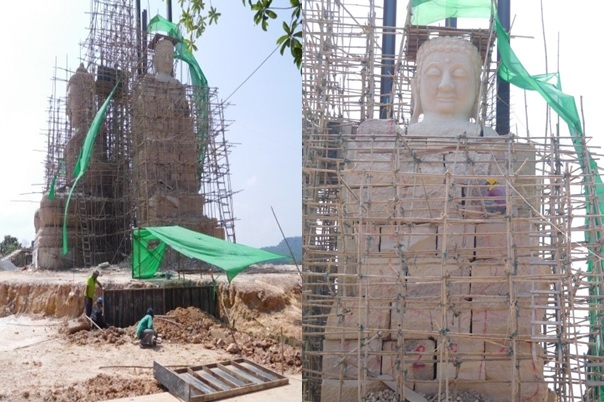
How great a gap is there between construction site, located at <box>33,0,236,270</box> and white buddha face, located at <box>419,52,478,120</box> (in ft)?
17.6

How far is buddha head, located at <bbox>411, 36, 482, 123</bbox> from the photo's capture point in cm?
480

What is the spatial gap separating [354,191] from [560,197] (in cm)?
159

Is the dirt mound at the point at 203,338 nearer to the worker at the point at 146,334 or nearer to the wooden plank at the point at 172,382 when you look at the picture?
the worker at the point at 146,334

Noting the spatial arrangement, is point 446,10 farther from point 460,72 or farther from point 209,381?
point 209,381

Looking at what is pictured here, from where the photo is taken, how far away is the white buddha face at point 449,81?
4.80 m

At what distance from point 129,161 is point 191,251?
6035 mm

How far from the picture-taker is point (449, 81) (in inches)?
187

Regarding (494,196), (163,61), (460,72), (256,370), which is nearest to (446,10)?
(460,72)

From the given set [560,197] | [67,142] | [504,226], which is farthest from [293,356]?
[67,142]

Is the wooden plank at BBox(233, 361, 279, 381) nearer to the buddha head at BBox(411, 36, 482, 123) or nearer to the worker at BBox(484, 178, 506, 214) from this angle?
the worker at BBox(484, 178, 506, 214)

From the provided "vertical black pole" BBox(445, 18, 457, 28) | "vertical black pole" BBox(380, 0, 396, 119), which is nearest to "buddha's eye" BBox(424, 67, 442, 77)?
"vertical black pole" BBox(380, 0, 396, 119)

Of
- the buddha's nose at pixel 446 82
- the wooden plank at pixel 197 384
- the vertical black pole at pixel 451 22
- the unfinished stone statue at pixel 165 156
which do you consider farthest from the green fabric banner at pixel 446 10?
the unfinished stone statue at pixel 165 156

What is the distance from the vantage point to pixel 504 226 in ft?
14.0

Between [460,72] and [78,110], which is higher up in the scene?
[78,110]
